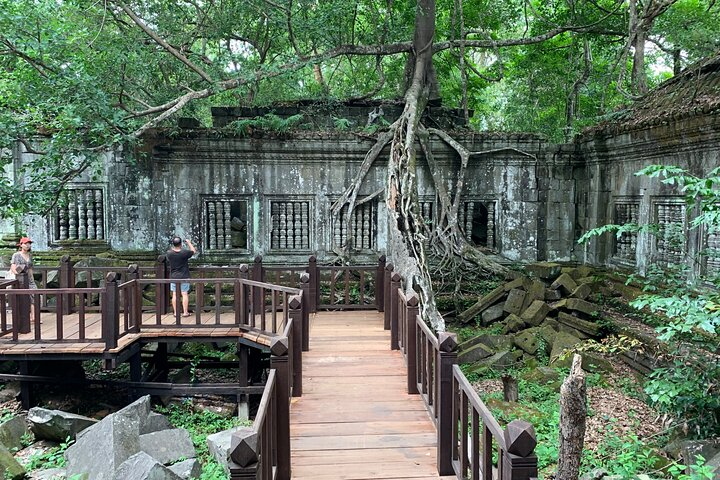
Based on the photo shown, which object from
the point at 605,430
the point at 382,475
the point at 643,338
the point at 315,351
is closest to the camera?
the point at 382,475

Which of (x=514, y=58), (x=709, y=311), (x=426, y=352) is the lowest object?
(x=426, y=352)

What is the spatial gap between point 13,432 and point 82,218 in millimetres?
4990

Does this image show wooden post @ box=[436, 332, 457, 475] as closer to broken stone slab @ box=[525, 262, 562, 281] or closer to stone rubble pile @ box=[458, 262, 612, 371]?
stone rubble pile @ box=[458, 262, 612, 371]

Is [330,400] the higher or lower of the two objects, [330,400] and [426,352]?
the lower

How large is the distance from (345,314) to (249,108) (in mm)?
4969

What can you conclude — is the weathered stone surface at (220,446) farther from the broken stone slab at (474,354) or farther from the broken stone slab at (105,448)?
the broken stone slab at (474,354)

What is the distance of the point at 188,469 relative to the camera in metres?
5.70

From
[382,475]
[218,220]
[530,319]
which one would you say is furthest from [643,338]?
[218,220]

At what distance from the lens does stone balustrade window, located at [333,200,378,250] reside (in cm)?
1089

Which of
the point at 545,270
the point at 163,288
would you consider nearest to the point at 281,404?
the point at 163,288

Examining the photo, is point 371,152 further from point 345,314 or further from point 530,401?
point 530,401

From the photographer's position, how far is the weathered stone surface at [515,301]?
9.59 meters

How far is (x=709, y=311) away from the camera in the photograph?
5.34 metres

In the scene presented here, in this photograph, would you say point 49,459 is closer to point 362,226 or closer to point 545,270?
point 362,226
